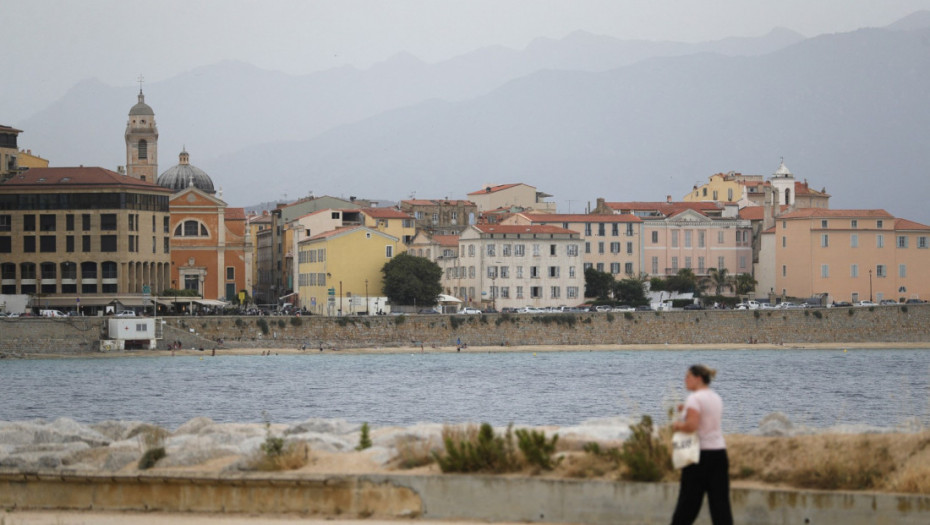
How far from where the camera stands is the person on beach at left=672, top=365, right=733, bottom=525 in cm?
1047

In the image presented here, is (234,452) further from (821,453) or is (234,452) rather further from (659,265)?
(659,265)

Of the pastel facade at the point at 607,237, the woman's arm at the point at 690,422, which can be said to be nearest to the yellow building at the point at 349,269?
the pastel facade at the point at 607,237

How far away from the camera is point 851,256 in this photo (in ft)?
298

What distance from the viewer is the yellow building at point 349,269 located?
84312 mm

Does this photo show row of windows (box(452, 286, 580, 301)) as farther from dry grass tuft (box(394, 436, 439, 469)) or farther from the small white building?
dry grass tuft (box(394, 436, 439, 469))

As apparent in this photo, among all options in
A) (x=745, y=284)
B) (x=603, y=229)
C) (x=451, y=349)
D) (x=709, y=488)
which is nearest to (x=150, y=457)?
(x=709, y=488)

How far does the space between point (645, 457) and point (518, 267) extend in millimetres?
75339

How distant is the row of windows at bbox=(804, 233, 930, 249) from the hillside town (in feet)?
0.30

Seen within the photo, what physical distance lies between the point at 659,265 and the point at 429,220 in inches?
784

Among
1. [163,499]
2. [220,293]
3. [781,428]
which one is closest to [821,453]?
[781,428]

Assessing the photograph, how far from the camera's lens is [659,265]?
9819cm

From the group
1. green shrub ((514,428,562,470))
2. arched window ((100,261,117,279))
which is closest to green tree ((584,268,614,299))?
arched window ((100,261,117,279))

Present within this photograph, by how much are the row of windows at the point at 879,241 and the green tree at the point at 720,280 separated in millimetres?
5270

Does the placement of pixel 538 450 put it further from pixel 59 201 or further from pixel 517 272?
pixel 517 272
